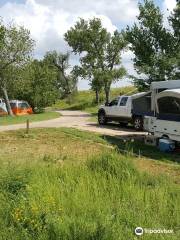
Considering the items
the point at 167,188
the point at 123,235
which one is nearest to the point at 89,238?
the point at 123,235

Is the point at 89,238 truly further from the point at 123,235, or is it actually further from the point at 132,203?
the point at 132,203

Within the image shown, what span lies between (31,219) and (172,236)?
2.28 meters

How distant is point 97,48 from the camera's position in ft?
188

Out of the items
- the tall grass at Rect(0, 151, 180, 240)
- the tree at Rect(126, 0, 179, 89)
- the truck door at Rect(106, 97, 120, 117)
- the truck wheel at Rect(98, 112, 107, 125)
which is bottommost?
the tall grass at Rect(0, 151, 180, 240)

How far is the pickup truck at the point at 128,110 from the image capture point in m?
25.4

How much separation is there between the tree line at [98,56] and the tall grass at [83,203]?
23775 millimetres

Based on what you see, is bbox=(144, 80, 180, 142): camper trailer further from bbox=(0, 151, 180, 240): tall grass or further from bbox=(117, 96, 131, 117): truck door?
bbox=(0, 151, 180, 240): tall grass

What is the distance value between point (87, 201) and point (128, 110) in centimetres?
2019

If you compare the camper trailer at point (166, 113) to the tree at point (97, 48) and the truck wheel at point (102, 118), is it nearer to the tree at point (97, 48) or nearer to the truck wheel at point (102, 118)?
the truck wheel at point (102, 118)

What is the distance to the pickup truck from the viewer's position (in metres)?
25.4

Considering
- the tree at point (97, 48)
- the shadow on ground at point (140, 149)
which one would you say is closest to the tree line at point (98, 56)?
the tree at point (97, 48)

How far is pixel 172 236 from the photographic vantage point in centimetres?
759

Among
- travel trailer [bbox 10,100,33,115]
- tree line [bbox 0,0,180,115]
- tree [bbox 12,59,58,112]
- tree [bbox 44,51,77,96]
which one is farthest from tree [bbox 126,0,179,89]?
tree [bbox 44,51,77,96]

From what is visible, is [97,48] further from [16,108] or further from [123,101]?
[123,101]
